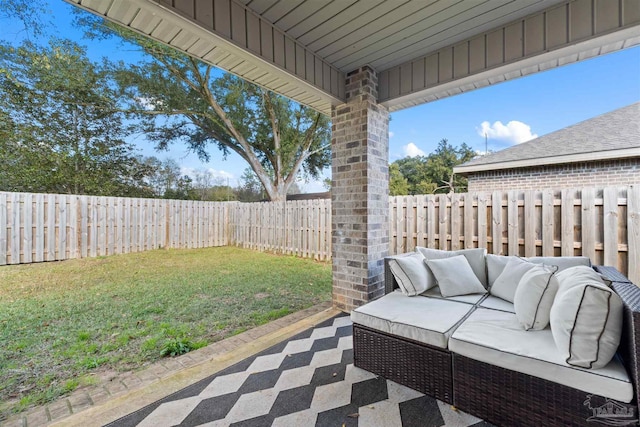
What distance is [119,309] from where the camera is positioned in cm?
338

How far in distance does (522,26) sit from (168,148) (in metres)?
11.9

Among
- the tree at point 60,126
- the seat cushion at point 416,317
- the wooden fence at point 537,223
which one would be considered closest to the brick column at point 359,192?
the seat cushion at point 416,317

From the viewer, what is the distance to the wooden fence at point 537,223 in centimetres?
265

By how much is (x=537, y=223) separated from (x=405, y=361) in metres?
2.51

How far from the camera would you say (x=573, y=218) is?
2.88m

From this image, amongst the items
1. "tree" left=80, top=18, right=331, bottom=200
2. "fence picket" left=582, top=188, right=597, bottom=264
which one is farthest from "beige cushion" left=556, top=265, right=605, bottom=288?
"tree" left=80, top=18, right=331, bottom=200

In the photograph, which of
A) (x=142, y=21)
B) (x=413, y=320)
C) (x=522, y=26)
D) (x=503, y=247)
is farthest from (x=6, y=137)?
(x=503, y=247)

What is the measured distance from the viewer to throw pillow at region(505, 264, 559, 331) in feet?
5.48

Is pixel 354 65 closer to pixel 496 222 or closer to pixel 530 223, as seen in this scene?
pixel 496 222

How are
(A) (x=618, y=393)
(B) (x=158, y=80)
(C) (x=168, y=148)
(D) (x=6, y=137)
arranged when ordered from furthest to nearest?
(C) (x=168, y=148), (B) (x=158, y=80), (D) (x=6, y=137), (A) (x=618, y=393)

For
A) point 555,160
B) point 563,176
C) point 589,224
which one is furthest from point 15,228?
point 563,176

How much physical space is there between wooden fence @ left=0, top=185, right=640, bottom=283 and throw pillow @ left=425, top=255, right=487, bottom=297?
3.96ft

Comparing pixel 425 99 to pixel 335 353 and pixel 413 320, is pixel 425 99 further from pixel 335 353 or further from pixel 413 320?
pixel 335 353

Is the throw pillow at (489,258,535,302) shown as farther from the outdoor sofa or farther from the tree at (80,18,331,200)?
the tree at (80,18,331,200)
